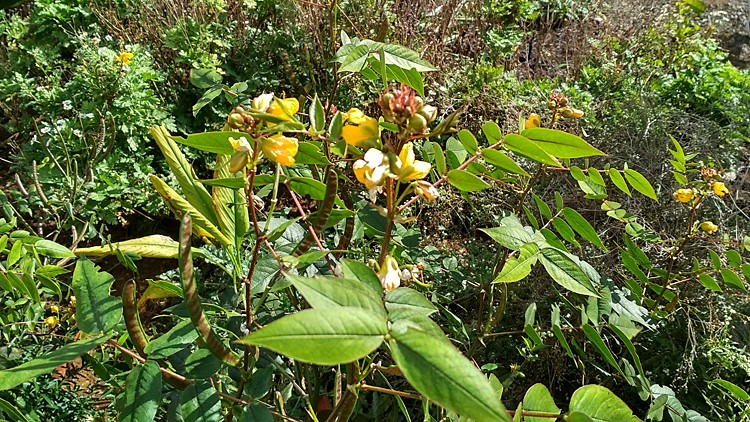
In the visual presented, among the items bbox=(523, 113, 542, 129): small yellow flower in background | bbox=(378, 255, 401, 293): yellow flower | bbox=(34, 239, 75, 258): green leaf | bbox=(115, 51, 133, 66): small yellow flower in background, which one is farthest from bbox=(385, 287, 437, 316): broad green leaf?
bbox=(115, 51, 133, 66): small yellow flower in background

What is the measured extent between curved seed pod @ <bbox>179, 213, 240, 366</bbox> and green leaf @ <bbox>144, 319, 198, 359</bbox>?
1.8 inches

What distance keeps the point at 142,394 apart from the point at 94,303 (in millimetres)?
150

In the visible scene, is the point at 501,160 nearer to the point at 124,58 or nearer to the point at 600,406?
the point at 600,406

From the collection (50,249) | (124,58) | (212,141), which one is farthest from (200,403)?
(124,58)

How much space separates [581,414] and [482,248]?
141 centimetres

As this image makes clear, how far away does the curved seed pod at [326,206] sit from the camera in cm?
61

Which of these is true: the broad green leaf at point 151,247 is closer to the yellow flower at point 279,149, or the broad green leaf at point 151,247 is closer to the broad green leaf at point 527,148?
the yellow flower at point 279,149

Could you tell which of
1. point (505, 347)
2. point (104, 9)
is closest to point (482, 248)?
point (505, 347)

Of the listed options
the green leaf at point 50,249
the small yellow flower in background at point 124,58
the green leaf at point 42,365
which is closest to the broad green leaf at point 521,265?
the green leaf at point 42,365

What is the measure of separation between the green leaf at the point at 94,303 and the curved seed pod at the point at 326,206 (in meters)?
0.22

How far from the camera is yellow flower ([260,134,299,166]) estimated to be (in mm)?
569

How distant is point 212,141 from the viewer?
24.3 inches

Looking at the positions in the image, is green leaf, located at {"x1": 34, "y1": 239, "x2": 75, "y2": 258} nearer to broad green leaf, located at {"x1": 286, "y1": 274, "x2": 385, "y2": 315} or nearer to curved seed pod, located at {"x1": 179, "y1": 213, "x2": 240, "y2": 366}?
curved seed pod, located at {"x1": 179, "y1": 213, "x2": 240, "y2": 366}

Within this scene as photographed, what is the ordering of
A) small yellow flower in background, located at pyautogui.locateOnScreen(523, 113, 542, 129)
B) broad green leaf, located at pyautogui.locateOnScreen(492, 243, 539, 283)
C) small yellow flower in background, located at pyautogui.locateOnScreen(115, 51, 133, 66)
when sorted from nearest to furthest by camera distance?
broad green leaf, located at pyautogui.locateOnScreen(492, 243, 539, 283)
small yellow flower in background, located at pyautogui.locateOnScreen(523, 113, 542, 129)
small yellow flower in background, located at pyautogui.locateOnScreen(115, 51, 133, 66)
